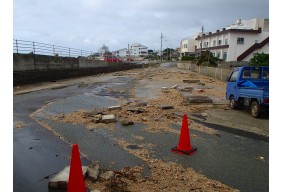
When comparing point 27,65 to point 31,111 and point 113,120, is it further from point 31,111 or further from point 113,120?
point 113,120

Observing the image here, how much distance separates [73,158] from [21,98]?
11189 millimetres

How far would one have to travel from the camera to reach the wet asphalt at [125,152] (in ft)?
16.4

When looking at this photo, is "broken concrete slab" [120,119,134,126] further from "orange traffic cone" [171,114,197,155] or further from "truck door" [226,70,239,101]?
"truck door" [226,70,239,101]

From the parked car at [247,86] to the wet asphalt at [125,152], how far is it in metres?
2.56

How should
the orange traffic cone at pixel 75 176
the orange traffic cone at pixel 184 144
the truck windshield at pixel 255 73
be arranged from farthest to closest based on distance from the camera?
1. the truck windshield at pixel 255 73
2. the orange traffic cone at pixel 184 144
3. the orange traffic cone at pixel 75 176

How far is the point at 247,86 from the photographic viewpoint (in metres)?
11.0

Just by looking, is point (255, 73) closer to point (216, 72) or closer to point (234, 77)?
point (234, 77)

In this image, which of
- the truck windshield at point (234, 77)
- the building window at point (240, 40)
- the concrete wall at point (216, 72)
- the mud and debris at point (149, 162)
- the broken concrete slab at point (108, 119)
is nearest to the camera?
the mud and debris at point (149, 162)

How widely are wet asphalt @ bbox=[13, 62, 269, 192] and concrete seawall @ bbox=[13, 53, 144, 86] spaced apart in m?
11.5

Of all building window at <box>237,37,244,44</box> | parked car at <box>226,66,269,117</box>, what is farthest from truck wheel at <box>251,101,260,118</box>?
building window at <box>237,37,244,44</box>

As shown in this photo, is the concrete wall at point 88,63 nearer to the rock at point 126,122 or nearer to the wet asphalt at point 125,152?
the wet asphalt at point 125,152

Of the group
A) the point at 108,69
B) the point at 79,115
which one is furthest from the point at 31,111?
the point at 108,69

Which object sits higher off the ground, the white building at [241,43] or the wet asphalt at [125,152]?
the white building at [241,43]

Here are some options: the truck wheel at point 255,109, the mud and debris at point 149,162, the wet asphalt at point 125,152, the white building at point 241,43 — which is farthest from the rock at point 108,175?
the white building at point 241,43
